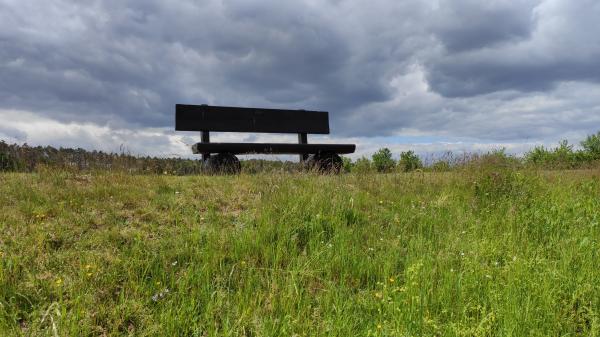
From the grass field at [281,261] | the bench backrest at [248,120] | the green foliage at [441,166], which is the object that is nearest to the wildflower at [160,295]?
the grass field at [281,261]

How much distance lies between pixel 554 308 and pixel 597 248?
130cm

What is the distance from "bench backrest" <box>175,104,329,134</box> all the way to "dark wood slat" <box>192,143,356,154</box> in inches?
25.9

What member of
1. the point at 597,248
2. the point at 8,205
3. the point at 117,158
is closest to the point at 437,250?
the point at 597,248

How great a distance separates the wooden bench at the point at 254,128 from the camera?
23.7 feet

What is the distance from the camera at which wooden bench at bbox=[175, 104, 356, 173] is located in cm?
722

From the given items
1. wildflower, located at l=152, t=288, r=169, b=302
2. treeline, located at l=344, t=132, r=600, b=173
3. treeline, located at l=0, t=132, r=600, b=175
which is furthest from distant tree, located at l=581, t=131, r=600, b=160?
wildflower, located at l=152, t=288, r=169, b=302

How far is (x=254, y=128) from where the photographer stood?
27.8ft

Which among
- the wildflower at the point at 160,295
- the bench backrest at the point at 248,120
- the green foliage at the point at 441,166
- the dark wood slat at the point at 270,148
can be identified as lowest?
the wildflower at the point at 160,295

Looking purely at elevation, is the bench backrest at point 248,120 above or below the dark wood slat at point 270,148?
above

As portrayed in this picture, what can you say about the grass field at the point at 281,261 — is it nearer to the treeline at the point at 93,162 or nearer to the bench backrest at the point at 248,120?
the treeline at the point at 93,162

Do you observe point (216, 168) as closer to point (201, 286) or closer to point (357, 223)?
point (357, 223)

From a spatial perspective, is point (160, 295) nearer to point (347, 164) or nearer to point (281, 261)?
point (281, 261)

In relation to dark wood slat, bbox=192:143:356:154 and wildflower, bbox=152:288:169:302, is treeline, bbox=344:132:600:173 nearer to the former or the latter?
dark wood slat, bbox=192:143:356:154

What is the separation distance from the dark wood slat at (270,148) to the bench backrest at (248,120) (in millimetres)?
658
